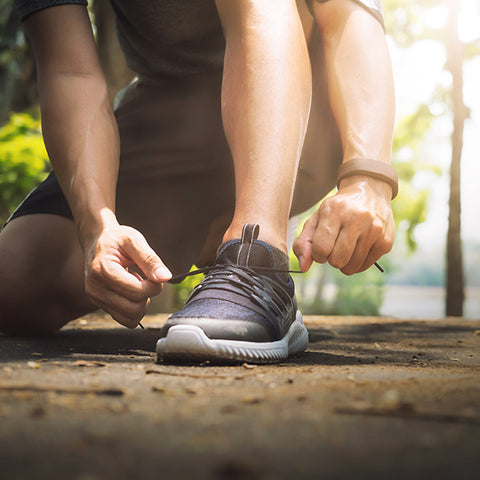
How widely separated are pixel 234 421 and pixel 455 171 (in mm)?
5450

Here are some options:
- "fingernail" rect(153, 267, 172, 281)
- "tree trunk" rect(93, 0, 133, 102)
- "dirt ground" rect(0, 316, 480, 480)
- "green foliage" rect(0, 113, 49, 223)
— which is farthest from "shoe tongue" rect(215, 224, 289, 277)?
"green foliage" rect(0, 113, 49, 223)

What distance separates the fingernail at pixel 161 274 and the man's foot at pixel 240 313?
7cm

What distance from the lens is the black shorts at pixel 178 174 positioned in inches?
81.5

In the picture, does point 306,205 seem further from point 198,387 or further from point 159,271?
point 198,387

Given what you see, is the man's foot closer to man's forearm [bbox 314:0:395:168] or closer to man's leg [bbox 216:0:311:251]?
man's leg [bbox 216:0:311:251]

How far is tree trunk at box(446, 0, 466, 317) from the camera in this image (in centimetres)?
550

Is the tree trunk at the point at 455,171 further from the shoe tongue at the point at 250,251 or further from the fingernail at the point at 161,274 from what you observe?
the fingernail at the point at 161,274

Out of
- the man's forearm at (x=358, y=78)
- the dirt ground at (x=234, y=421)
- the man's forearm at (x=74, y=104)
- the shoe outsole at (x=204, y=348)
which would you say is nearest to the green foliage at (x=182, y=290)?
the man's forearm at (x=74, y=104)

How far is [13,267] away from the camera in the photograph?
1850 mm

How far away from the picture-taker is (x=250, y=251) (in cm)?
119

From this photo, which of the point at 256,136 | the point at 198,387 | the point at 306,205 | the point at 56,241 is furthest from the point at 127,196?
the point at 198,387

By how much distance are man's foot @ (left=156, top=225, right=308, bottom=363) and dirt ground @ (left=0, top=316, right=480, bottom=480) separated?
0.14ft

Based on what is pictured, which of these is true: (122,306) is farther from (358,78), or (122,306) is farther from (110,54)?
(110,54)

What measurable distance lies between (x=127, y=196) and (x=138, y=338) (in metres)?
0.59
